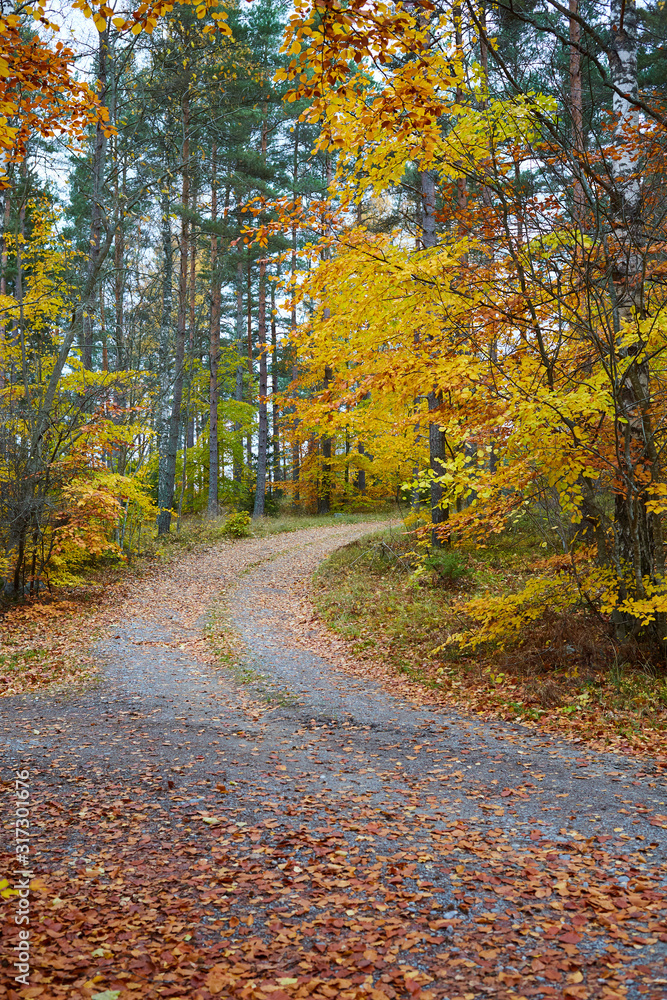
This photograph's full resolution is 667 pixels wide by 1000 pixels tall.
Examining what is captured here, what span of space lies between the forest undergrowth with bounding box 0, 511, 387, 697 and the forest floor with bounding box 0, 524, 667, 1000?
0.77m

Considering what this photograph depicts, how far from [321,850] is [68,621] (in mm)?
8291

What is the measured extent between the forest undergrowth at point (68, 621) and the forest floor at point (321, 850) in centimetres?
77

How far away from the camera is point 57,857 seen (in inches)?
152

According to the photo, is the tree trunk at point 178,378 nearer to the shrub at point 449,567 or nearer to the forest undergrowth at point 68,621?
the forest undergrowth at point 68,621

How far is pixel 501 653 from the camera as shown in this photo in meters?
7.90

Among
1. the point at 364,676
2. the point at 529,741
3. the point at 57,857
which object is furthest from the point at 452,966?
the point at 364,676

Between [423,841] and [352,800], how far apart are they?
832 mm

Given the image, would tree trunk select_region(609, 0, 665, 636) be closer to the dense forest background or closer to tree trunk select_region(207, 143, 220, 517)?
the dense forest background

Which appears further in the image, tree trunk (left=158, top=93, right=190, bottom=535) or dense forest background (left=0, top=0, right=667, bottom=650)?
tree trunk (left=158, top=93, right=190, bottom=535)

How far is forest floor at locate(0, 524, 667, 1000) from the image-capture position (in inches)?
112

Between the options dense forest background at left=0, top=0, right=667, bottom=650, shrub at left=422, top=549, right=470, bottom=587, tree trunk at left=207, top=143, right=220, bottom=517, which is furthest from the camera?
tree trunk at left=207, top=143, right=220, bottom=517

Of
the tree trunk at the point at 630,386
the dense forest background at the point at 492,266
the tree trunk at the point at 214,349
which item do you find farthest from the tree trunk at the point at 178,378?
the tree trunk at the point at 630,386

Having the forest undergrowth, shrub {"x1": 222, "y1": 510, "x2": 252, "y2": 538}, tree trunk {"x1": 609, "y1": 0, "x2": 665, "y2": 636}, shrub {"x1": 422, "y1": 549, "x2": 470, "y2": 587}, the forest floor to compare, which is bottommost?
the forest floor

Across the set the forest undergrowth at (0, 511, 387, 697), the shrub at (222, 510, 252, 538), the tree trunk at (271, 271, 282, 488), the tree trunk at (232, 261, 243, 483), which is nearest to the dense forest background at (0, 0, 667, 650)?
the forest undergrowth at (0, 511, 387, 697)
